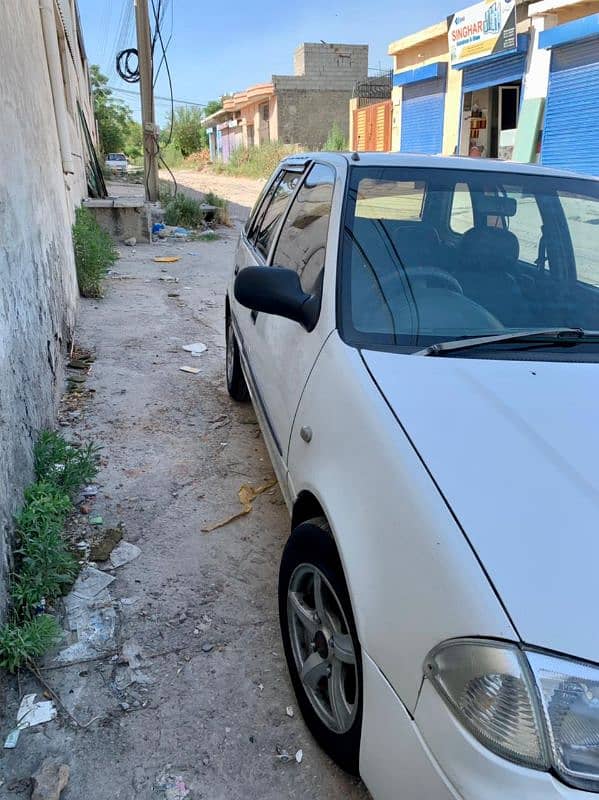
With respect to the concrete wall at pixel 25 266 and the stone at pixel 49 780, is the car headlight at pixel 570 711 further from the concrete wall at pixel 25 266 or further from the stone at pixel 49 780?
the concrete wall at pixel 25 266

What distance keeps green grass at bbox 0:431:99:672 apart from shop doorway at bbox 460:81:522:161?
1723 cm

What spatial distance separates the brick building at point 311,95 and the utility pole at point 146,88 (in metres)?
23.2

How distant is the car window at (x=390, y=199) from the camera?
105 inches

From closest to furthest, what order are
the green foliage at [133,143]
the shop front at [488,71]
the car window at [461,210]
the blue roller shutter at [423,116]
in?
the car window at [461,210]
the shop front at [488,71]
the blue roller shutter at [423,116]
the green foliage at [133,143]

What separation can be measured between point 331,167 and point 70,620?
225cm

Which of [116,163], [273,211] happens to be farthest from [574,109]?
[116,163]

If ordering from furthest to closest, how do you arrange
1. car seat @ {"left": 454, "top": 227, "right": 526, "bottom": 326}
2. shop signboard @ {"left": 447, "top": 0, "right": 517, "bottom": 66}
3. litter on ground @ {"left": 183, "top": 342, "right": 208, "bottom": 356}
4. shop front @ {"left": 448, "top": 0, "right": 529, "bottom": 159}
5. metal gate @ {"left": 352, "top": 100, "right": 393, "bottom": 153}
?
metal gate @ {"left": 352, "top": 100, "right": 393, "bottom": 153}
shop front @ {"left": 448, "top": 0, "right": 529, "bottom": 159}
shop signboard @ {"left": 447, "top": 0, "right": 517, "bottom": 66}
litter on ground @ {"left": 183, "top": 342, "right": 208, "bottom": 356}
car seat @ {"left": 454, "top": 227, "right": 526, "bottom": 326}

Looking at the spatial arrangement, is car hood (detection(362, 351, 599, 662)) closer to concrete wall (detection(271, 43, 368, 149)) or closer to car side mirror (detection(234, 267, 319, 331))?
car side mirror (detection(234, 267, 319, 331))

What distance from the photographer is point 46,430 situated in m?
3.78

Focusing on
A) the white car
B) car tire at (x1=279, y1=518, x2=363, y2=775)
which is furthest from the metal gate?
car tire at (x1=279, y1=518, x2=363, y2=775)

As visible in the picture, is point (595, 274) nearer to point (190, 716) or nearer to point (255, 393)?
point (255, 393)

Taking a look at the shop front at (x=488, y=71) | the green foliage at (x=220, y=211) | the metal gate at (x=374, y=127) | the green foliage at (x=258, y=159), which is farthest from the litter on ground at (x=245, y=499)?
the green foliage at (x=258, y=159)

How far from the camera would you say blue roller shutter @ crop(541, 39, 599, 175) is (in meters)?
12.4

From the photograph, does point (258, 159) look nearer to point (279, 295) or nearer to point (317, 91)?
point (317, 91)
